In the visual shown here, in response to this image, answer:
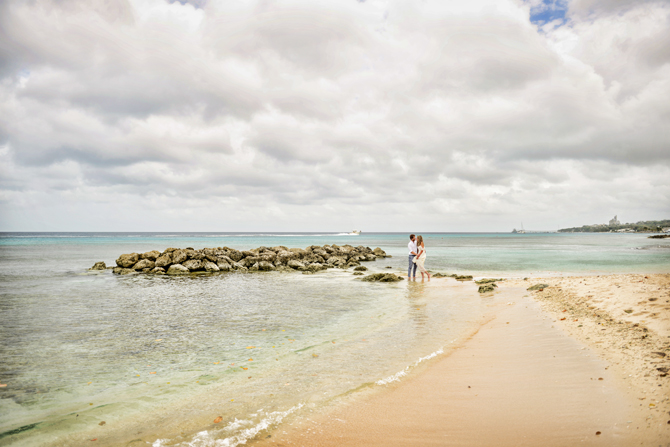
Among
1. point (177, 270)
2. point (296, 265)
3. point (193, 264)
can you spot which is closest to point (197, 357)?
point (177, 270)

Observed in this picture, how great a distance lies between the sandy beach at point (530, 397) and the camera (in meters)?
4.04

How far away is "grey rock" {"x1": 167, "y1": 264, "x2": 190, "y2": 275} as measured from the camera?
2626cm

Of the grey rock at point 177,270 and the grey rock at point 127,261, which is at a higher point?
the grey rock at point 127,261

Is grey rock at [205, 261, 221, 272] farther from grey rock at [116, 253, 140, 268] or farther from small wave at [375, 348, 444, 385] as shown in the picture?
small wave at [375, 348, 444, 385]

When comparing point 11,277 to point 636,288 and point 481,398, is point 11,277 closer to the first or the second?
point 481,398

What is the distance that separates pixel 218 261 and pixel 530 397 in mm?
28446

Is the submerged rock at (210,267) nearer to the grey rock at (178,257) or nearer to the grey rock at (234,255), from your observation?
Answer: the grey rock at (178,257)

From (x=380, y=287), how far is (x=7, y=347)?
16.1m

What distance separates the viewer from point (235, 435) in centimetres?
445

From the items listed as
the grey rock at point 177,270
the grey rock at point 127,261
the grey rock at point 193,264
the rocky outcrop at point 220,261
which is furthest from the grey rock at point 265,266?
the grey rock at point 127,261

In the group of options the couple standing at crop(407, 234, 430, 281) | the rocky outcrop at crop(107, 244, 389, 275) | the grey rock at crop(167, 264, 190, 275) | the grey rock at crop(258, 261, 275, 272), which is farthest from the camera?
the grey rock at crop(258, 261, 275, 272)

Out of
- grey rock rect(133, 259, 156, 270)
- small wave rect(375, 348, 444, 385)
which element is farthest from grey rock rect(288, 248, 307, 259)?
small wave rect(375, 348, 444, 385)

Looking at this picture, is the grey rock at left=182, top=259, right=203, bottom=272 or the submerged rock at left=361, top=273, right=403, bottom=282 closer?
the submerged rock at left=361, top=273, right=403, bottom=282

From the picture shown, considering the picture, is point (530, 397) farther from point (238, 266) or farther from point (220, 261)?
point (220, 261)
